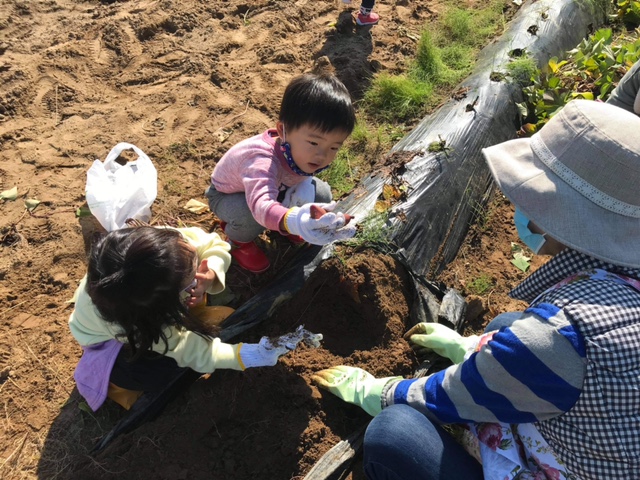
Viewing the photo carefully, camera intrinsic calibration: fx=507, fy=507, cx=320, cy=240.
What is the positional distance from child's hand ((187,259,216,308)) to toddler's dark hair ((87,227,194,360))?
291 millimetres

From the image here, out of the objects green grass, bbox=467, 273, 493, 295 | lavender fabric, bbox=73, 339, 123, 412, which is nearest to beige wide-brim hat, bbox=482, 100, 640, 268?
green grass, bbox=467, 273, 493, 295

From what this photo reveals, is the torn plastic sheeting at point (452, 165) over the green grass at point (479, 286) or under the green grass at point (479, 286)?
over

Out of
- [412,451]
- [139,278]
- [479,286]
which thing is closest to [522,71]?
[479,286]

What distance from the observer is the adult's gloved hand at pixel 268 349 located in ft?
6.98

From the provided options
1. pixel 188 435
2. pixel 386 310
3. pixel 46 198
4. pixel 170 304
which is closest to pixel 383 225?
pixel 386 310

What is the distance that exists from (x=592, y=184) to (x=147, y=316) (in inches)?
62.9

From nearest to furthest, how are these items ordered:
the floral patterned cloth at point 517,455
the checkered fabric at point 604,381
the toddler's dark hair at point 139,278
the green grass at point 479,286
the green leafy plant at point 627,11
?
1. the checkered fabric at point 604,381
2. the floral patterned cloth at point 517,455
3. the toddler's dark hair at point 139,278
4. the green grass at point 479,286
5. the green leafy plant at point 627,11

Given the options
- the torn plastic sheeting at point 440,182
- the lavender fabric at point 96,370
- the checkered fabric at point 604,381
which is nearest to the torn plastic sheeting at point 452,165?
the torn plastic sheeting at point 440,182

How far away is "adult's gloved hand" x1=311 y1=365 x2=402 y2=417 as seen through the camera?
2129 millimetres

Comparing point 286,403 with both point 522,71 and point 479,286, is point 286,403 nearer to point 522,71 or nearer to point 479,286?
point 479,286

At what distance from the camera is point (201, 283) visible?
232 cm

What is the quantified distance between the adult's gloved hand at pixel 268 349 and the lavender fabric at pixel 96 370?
0.55 m

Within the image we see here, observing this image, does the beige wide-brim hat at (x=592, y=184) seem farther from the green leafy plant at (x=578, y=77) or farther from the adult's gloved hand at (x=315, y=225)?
the green leafy plant at (x=578, y=77)

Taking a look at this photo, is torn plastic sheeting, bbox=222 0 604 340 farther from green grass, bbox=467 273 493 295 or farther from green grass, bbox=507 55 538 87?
green grass, bbox=467 273 493 295
